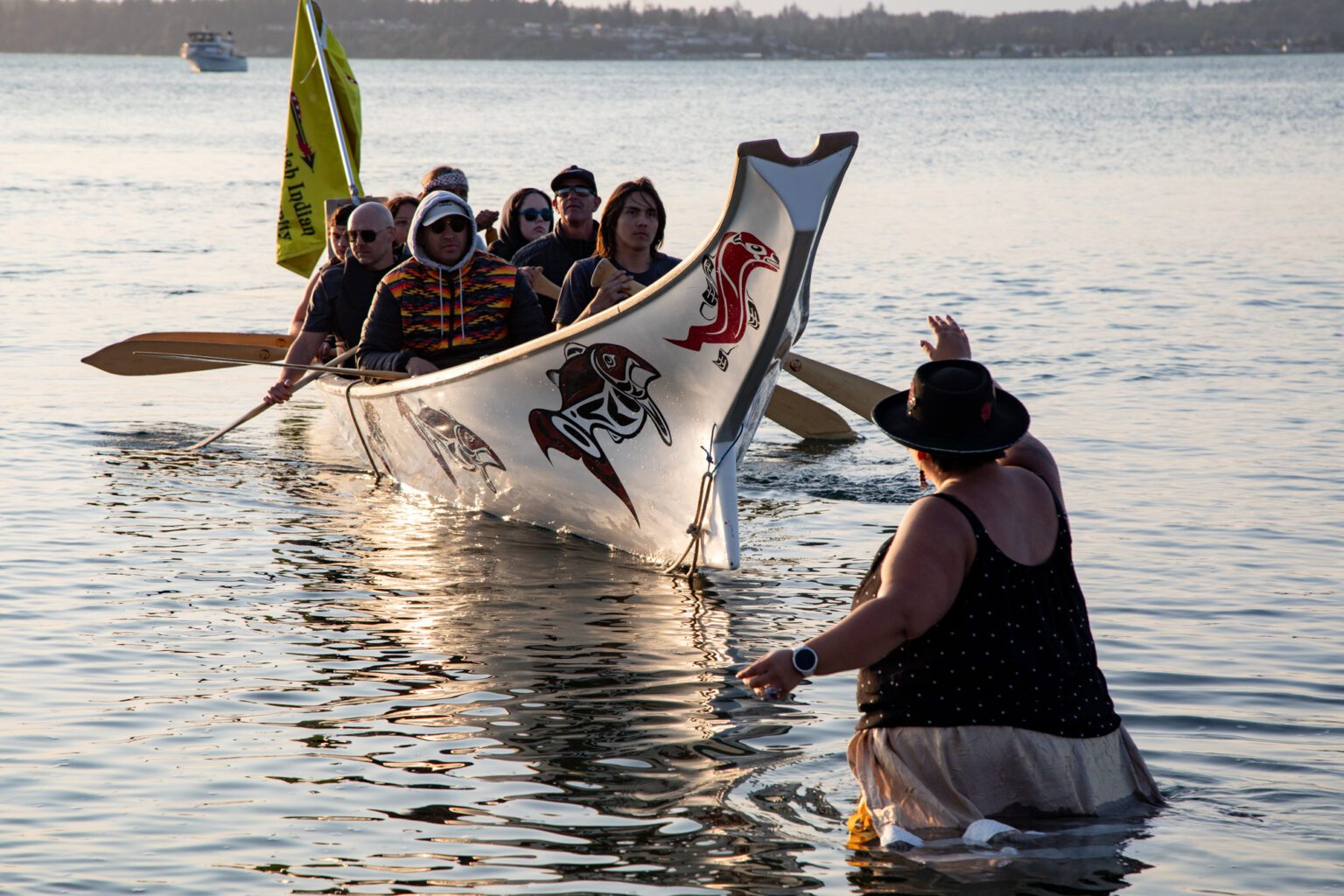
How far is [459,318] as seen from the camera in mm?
8875

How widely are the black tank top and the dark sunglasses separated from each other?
198 inches

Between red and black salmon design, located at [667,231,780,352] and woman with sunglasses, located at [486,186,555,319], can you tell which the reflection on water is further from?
woman with sunglasses, located at [486,186,555,319]

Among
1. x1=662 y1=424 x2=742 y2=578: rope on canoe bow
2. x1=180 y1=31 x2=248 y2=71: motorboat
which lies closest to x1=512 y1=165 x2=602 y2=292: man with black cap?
x1=662 y1=424 x2=742 y2=578: rope on canoe bow

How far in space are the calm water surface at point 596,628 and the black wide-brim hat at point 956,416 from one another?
1.05 m

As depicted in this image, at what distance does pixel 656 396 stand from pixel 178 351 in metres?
5.81

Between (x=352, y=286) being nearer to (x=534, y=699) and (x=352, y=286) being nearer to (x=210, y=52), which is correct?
(x=534, y=699)

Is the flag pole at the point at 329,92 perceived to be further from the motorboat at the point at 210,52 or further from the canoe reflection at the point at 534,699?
the motorboat at the point at 210,52

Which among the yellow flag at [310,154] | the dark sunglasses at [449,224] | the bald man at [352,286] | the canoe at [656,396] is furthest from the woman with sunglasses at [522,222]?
the yellow flag at [310,154]

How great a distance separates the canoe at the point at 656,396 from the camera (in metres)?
6.55

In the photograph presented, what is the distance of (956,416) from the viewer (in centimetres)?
388

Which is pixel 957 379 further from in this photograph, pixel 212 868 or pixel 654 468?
pixel 654 468

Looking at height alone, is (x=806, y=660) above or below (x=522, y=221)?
below

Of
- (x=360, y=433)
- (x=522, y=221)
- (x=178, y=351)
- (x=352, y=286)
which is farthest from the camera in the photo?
(x=178, y=351)

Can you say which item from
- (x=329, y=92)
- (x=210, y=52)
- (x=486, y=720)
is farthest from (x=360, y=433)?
(x=210, y=52)
